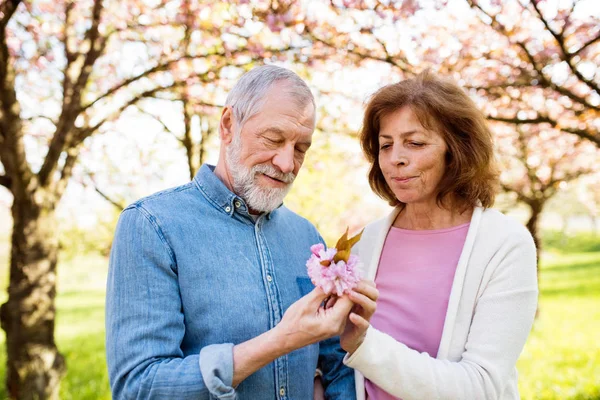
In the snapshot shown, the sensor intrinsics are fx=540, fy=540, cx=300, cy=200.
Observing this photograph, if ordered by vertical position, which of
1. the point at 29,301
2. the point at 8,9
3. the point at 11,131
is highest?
the point at 8,9

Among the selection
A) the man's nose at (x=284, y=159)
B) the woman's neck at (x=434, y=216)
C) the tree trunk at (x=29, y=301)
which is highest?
the man's nose at (x=284, y=159)

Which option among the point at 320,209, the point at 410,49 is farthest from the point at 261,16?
the point at 320,209

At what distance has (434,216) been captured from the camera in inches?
91.7

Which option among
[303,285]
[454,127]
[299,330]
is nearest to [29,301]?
[303,285]

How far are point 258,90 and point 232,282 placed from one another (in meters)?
0.71

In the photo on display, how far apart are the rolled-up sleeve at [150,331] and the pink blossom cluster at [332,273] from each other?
364mm

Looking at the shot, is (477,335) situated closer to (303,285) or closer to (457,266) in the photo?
(457,266)

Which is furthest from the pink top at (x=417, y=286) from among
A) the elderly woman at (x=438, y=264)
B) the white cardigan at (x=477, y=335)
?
the white cardigan at (x=477, y=335)

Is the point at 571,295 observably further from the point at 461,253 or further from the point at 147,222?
the point at 147,222

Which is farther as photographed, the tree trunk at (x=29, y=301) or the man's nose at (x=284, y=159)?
the tree trunk at (x=29, y=301)

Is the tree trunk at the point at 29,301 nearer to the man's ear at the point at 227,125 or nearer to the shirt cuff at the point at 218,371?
the man's ear at the point at 227,125

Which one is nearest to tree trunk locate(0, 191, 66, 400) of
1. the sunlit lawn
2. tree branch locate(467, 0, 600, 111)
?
the sunlit lawn

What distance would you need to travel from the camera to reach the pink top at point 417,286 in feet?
6.98

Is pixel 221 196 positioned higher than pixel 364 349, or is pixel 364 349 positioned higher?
pixel 221 196
